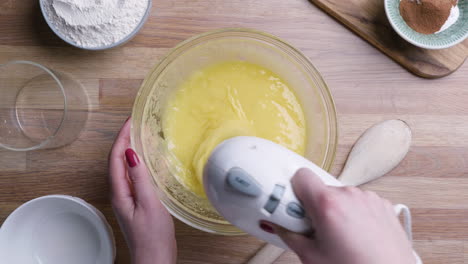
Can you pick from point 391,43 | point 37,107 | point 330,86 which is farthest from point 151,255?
point 391,43

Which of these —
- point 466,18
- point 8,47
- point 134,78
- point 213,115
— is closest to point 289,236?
point 213,115

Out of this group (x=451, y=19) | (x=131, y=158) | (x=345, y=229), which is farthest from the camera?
(x=451, y=19)

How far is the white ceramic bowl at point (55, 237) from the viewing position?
3.15ft

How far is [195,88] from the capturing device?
3.05 feet

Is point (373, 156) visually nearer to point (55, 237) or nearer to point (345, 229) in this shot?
point (345, 229)

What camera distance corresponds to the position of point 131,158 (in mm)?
869

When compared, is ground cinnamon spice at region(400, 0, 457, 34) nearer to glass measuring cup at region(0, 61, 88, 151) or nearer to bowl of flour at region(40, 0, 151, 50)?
bowl of flour at region(40, 0, 151, 50)

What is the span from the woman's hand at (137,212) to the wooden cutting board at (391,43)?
1.87 ft

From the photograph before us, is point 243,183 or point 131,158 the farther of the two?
point 131,158

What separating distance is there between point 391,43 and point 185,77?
0.49 metres

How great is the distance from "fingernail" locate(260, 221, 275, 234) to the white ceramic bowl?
1.48 ft

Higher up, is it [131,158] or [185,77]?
[185,77]

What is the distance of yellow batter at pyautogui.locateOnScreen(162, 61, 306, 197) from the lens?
35.0 inches

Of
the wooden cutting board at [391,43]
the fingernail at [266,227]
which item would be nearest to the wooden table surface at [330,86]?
the wooden cutting board at [391,43]
